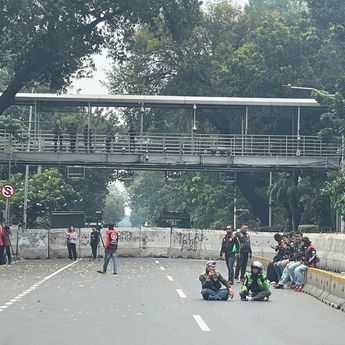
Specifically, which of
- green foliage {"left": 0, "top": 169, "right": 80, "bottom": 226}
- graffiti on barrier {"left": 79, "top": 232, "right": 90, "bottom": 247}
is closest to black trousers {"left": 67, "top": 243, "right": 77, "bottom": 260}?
graffiti on barrier {"left": 79, "top": 232, "right": 90, "bottom": 247}

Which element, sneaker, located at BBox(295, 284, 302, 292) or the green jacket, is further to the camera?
sneaker, located at BBox(295, 284, 302, 292)

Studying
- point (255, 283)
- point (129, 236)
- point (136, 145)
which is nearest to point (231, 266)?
point (255, 283)

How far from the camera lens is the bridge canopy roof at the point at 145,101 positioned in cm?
5900

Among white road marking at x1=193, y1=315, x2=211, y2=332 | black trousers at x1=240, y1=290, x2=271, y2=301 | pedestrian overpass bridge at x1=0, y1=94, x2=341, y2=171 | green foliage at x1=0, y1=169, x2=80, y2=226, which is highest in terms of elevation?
pedestrian overpass bridge at x1=0, y1=94, x2=341, y2=171

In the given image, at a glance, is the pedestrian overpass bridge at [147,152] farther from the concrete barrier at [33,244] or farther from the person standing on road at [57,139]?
the concrete barrier at [33,244]

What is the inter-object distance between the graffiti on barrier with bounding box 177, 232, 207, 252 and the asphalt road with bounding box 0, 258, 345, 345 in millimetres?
25425

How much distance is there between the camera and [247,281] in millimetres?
22359

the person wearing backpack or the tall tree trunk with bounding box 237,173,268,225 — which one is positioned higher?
the tall tree trunk with bounding box 237,173,268,225

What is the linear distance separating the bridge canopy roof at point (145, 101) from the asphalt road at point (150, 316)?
105ft

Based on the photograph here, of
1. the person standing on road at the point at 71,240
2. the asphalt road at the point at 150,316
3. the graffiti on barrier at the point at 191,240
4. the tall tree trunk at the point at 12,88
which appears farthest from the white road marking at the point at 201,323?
the graffiti on barrier at the point at 191,240

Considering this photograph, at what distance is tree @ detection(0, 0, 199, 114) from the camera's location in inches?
1656

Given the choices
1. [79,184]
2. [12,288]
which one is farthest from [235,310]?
[79,184]

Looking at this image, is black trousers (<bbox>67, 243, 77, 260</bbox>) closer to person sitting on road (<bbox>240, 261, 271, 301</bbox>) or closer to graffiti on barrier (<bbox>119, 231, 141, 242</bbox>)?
graffiti on barrier (<bbox>119, 231, 141, 242</bbox>)

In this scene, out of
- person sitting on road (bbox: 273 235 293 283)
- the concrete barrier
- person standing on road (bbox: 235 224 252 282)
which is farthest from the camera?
the concrete barrier
